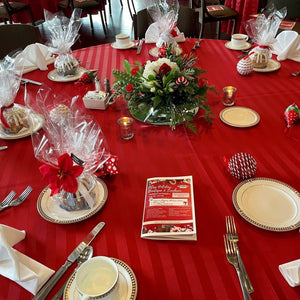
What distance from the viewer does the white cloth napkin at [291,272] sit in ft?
2.19

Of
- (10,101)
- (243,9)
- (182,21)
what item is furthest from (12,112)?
(243,9)

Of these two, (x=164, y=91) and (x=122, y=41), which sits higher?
(x=164, y=91)

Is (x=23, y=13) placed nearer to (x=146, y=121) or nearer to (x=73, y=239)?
(x=146, y=121)

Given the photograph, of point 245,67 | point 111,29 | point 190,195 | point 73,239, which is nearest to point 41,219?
point 73,239

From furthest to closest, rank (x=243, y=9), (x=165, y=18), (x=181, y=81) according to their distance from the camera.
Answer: (x=243, y=9)
(x=165, y=18)
(x=181, y=81)

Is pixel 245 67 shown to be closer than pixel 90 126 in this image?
No

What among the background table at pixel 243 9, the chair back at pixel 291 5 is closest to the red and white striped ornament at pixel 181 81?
the chair back at pixel 291 5

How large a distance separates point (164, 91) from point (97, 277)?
756 millimetres

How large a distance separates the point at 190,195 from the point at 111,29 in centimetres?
461

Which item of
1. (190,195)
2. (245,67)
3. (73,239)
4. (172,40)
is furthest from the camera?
(172,40)

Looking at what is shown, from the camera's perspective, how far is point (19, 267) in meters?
0.70

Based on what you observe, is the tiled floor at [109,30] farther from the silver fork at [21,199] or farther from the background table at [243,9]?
the silver fork at [21,199]

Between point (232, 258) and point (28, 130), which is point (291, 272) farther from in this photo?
point (28, 130)

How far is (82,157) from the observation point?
0.86 m
